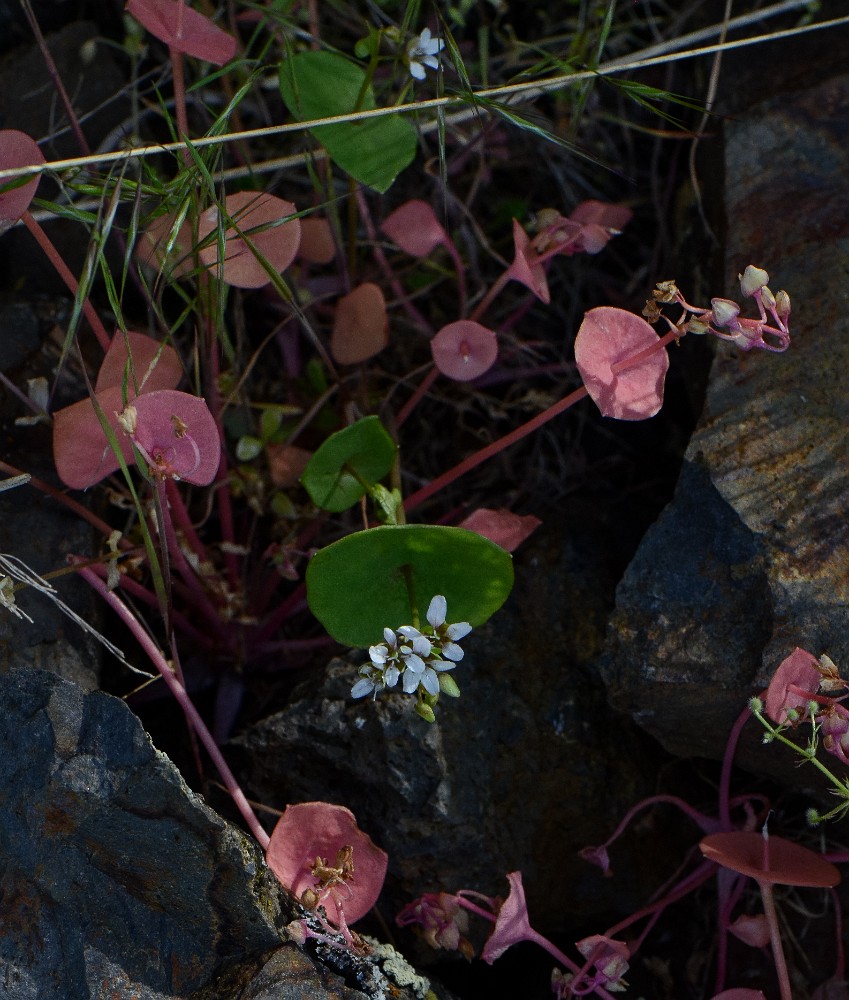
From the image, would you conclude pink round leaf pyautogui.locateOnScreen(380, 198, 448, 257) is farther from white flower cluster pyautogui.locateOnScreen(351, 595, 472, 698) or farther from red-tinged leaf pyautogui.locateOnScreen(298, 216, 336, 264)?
white flower cluster pyautogui.locateOnScreen(351, 595, 472, 698)


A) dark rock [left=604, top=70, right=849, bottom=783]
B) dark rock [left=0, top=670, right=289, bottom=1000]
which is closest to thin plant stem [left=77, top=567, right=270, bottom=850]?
dark rock [left=0, top=670, right=289, bottom=1000]

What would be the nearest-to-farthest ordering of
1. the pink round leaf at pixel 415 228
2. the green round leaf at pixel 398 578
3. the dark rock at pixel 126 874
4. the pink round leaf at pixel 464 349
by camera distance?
the dark rock at pixel 126 874, the green round leaf at pixel 398 578, the pink round leaf at pixel 464 349, the pink round leaf at pixel 415 228

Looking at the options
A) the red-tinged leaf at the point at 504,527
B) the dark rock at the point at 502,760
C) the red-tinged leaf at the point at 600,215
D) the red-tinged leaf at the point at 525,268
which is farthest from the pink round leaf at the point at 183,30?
the dark rock at the point at 502,760

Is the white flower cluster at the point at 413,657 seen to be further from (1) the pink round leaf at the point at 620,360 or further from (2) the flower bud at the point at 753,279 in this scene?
(2) the flower bud at the point at 753,279

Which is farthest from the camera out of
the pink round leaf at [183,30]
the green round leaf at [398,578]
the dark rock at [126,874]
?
the pink round leaf at [183,30]

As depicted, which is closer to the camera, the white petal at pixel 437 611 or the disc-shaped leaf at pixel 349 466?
the white petal at pixel 437 611
